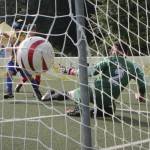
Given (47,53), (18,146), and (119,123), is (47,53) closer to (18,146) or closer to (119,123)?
(18,146)

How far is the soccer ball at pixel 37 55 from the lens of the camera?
4887 millimetres

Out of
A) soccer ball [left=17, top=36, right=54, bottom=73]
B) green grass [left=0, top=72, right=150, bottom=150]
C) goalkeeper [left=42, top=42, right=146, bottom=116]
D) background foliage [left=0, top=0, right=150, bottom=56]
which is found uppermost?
background foliage [left=0, top=0, right=150, bottom=56]

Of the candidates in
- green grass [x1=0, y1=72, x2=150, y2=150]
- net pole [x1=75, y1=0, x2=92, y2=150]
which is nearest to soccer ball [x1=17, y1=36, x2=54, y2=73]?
net pole [x1=75, y1=0, x2=92, y2=150]

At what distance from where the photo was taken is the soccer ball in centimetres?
489

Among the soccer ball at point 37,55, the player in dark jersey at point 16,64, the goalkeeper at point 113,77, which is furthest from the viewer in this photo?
the goalkeeper at point 113,77

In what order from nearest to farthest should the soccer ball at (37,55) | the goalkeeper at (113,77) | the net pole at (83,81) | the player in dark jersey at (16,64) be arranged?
the net pole at (83,81)
the soccer ball at (37,55)
the player in dark jersey at (16,64)
the goalkeeper at (113,77)

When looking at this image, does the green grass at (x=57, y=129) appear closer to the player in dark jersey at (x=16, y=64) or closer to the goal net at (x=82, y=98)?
the goal net at (x=82, y=98)

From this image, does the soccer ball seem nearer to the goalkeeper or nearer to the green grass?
the green grass

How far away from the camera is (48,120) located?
7.29 meters

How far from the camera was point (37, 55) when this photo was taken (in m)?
4.96

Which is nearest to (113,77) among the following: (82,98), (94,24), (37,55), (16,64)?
(16,64)

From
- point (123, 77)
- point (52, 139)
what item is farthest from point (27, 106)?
point (52, 139)

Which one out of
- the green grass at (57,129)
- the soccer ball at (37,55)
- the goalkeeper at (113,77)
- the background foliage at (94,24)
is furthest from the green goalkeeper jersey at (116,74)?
the soccer ball at (37,55)

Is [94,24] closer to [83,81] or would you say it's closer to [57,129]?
[83,81]
